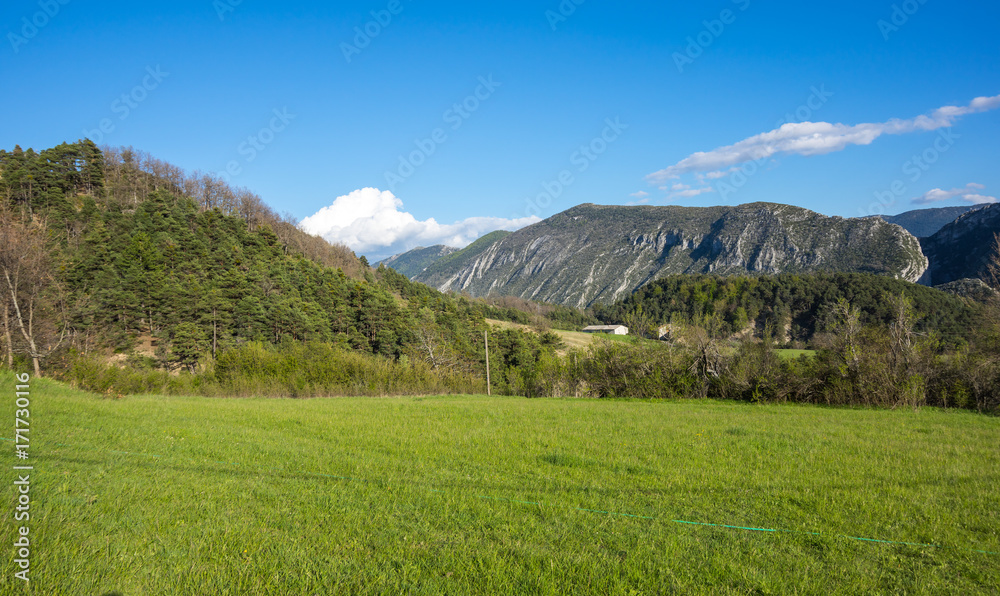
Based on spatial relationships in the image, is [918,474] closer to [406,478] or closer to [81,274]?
[406,478]

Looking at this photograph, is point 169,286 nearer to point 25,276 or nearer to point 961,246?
point 25,276

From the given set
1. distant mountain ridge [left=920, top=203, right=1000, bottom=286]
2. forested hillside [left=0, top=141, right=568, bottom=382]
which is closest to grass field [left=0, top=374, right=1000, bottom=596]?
forested hillside [left=0, top=141, right=568, bottom=382]

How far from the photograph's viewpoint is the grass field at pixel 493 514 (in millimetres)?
3965

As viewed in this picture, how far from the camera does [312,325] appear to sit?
53000mm

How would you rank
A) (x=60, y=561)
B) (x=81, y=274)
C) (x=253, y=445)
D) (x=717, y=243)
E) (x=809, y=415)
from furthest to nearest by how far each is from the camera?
(x=717, y=243) < (x=81, y=274) < (x=809, y=415) < (x=253, y=445) < (x=60, y=561)

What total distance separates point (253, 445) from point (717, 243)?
202 m

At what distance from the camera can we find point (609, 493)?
6.89 metres

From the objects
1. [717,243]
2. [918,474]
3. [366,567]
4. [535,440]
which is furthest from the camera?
[717,243]

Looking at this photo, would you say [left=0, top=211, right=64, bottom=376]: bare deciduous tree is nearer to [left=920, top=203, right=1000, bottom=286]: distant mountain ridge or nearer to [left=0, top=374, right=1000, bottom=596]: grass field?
[left=0, top=374, right=1000, bottom=596]: grass field

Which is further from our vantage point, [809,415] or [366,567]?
[809,415]

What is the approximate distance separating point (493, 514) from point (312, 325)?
171ft

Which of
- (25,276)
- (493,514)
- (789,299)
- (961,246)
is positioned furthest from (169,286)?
(961,246)

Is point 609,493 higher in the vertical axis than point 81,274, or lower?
lower

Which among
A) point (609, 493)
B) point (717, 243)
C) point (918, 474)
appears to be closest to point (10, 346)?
point (609, 493)
